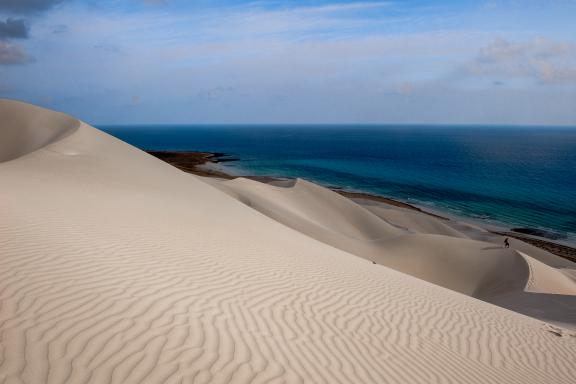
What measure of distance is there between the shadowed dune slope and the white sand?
25.6ft

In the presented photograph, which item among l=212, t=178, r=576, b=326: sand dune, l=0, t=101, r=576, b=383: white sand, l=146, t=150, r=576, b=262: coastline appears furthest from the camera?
l=146, t=150, r=576, b=262: coastline

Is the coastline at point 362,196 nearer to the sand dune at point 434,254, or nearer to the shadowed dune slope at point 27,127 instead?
the sand dune at point 434,254

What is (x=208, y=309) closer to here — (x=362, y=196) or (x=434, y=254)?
(x=434, y=254)

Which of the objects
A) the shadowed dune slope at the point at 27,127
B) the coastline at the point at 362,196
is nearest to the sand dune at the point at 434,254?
the coastline at the point at 362,196

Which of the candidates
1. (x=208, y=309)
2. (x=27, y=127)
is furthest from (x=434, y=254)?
(x=27, y=127)

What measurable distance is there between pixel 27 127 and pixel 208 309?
23.2 m

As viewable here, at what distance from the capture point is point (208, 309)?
5.00m

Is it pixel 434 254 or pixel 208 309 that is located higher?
pixel 208 309

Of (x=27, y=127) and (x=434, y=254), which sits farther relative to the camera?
(x=27, y=127)

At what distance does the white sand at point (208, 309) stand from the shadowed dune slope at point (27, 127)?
308 inches

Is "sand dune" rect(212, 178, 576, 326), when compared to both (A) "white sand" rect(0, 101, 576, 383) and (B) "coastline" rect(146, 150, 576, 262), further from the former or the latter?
(B) "coastline" rect(146, 150, 576, 262)

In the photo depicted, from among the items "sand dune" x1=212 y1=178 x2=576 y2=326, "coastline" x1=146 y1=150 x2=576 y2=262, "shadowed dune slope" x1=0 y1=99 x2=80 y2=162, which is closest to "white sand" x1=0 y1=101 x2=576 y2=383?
"sand dune" x1=212 y1=178 x2=576 y2=326

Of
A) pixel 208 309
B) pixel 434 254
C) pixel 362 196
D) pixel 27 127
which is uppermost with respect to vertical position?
pixel 27 127

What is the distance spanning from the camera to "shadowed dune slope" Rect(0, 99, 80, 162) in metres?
20.6
